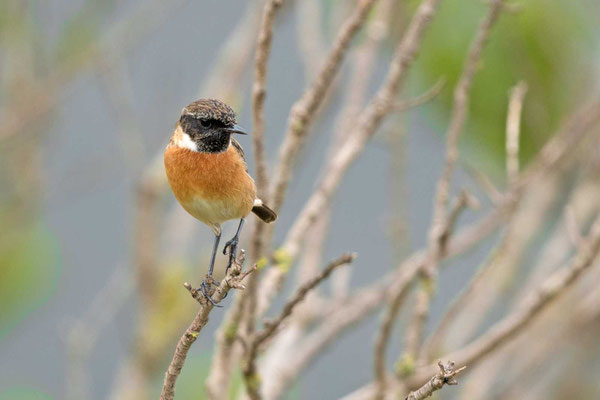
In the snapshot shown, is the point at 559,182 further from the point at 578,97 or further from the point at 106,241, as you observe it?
the point at 106,241

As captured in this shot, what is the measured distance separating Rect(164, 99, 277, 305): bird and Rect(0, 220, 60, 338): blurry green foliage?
3550 mm

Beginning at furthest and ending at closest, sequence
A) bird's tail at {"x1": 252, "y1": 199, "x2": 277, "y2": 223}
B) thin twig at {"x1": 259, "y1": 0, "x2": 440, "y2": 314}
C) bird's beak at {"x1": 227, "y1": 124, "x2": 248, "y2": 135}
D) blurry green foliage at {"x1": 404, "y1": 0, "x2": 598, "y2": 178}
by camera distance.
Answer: blurry green foliage at {"x1": 404, "y1": 0, "x2": 598, "y2": 178}
thin twig at {"x1": 259, "y1": 0, "x2": 440, "y2": 314}
bird's tail at {"x1": 252, "y1": 199, "x2": 277, "y2": 223}
bird's beak at {"x1": 227, "y1": 124, "x2": 248, "y2": 135}

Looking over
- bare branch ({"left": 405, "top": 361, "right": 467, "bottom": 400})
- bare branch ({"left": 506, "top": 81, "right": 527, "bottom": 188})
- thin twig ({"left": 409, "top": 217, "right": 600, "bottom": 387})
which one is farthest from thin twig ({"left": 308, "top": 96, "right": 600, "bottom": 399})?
bare branch ({"left": 405, "top": 361, "right": 467, "bottom": 400})

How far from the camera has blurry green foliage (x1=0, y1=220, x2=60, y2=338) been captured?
644 centimetres

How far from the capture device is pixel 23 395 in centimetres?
654

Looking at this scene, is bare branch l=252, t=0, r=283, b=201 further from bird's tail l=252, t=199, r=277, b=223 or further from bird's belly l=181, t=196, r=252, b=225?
bird's belly l=181, t=196, r=252, b=225

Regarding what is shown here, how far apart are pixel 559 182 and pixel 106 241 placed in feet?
18.7

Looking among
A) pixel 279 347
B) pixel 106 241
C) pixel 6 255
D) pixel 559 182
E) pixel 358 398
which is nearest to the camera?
pixel 358 398

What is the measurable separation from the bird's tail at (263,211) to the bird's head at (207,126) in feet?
→ 0.74

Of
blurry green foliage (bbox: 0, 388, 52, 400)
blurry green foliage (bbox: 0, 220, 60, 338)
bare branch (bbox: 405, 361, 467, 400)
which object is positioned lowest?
bare branch (bbox: 405, 361, 467, 400)

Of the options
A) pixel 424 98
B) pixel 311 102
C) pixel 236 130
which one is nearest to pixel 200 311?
pixel 236 130

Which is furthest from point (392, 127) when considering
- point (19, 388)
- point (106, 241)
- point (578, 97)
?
point (106, 241)

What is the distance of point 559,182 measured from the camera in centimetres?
605

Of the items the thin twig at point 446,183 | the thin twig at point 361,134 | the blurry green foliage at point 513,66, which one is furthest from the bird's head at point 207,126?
the blurry green foliage at point 513,66
